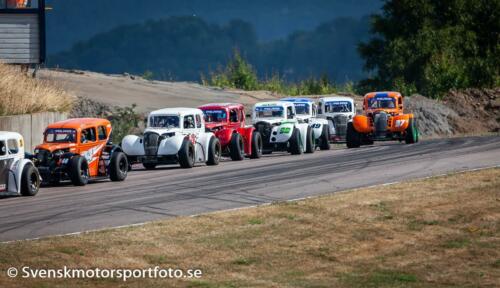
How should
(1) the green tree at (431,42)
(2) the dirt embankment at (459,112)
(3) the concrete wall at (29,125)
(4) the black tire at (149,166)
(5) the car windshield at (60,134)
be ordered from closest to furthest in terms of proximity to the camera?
(5) the car windshield at (60,134) < (3) the concrete wall at (29,125) < (4) the black tire at (149,166) < (2) the dirt embankment at (459,112) < (1) the green tree at (431,42)

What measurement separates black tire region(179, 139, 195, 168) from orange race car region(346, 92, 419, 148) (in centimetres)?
880

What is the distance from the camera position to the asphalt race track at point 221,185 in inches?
900

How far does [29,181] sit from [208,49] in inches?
3080

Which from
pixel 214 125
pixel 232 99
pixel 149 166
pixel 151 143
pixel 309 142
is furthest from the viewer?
pixel 232 99

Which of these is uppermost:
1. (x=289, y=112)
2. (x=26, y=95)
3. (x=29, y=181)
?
(x=26, y=95)

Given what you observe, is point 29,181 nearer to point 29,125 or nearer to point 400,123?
point 29,125

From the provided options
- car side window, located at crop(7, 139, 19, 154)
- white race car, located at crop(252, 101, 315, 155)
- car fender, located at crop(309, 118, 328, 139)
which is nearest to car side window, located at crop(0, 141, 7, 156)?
car side window, located at crop(7, 139, 19, 154)

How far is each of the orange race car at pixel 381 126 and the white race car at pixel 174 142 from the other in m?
7.53

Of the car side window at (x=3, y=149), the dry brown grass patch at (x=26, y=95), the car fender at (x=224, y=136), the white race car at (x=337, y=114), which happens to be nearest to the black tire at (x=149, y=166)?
the car fender at (x=224, y=136)

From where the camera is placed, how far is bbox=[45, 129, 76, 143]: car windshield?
95.1 feet

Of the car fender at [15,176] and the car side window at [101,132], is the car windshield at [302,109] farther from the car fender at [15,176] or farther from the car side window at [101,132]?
the car fender at [15,176]

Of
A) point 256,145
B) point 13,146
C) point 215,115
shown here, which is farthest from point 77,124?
point 256,145

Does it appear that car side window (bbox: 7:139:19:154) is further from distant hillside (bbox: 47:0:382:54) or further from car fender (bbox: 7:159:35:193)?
distant hillside (bbox: 47:0:382:54)

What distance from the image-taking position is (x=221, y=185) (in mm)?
27938
